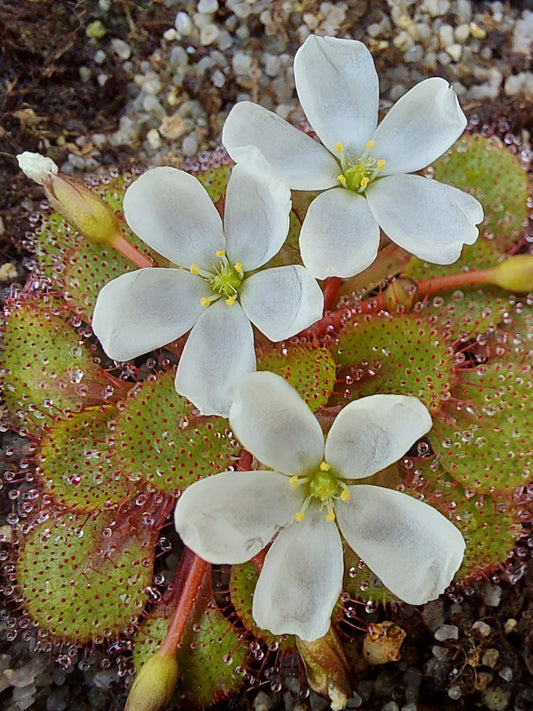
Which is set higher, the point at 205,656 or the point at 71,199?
the point at 71,199

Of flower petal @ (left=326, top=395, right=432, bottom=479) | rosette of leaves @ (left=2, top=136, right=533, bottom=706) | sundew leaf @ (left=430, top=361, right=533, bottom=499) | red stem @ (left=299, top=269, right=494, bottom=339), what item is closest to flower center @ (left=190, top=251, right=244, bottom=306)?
rosette of leaves @ (left=2, top=136, right=533, bottom=706)

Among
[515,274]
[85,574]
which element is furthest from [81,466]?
[515,274]

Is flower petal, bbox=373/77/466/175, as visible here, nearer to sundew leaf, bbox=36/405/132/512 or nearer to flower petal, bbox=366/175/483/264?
flower petal, bbox=366/175/483/264

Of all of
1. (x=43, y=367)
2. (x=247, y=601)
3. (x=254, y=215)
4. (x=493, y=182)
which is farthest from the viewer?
(x=493, y=182)

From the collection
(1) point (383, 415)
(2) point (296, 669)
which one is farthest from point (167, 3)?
(2) point (296, 669)

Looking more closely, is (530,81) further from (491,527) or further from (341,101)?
(491,527)

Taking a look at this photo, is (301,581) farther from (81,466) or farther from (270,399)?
(81,466)

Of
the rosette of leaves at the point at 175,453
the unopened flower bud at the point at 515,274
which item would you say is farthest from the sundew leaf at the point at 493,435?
the unopened flower bud at the point at 515,274
